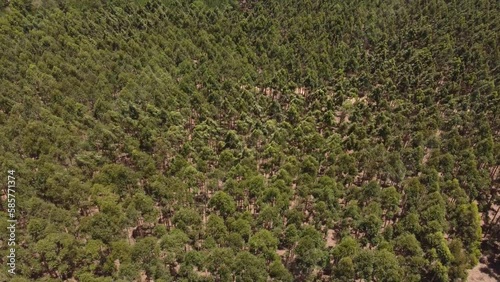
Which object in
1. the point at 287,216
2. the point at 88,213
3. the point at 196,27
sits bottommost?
the point at 88,213

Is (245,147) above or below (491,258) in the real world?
above

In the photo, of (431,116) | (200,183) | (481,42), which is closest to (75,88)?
(200,183)

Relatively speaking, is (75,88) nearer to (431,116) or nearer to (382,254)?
(382,254)

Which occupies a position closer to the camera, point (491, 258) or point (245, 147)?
point (491, 258)

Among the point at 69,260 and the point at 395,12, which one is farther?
the point at 395,12

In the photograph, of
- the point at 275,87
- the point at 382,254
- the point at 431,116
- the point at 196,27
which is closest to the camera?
the point at 382,254

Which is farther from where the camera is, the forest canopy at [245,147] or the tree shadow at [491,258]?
the tree shadow at [491,258]

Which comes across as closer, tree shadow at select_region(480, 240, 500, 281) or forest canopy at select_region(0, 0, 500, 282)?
forest canopy at select_region(0, 0, 500, 282)

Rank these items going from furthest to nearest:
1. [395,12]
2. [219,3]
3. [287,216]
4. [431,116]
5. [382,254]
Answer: [219,3]
[395,12]
[431,116]
[287,216]
[382,254]
